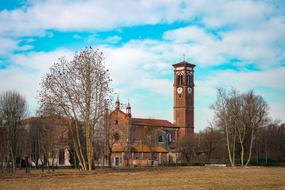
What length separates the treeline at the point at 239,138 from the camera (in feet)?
227

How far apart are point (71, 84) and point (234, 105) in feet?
107

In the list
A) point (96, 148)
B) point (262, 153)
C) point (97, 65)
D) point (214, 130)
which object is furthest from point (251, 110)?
point (97, 65)

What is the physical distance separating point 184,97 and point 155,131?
65.1ft

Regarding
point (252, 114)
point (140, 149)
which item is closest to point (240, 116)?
point (252, 114)

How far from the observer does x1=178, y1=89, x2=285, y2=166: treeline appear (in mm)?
69250

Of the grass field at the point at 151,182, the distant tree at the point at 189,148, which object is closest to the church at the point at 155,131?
the distant tree at the point at 189,148

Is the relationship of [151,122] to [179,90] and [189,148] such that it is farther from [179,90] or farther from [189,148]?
[189,148]

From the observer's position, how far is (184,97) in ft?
368

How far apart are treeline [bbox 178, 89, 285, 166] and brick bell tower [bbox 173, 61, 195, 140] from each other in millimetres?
22629

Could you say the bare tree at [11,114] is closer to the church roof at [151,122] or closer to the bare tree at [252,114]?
the bare tree at [252,114]

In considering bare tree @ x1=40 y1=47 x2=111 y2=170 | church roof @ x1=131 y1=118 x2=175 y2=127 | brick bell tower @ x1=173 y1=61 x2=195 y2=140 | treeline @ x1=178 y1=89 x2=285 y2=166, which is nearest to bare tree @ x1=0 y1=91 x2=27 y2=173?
bare tree @ x1=40 y1=47 x2=111 y2=170

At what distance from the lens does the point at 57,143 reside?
64312mm

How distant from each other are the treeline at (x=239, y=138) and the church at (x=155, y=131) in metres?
7.36

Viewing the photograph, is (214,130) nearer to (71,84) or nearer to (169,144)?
Result: (169,144)
